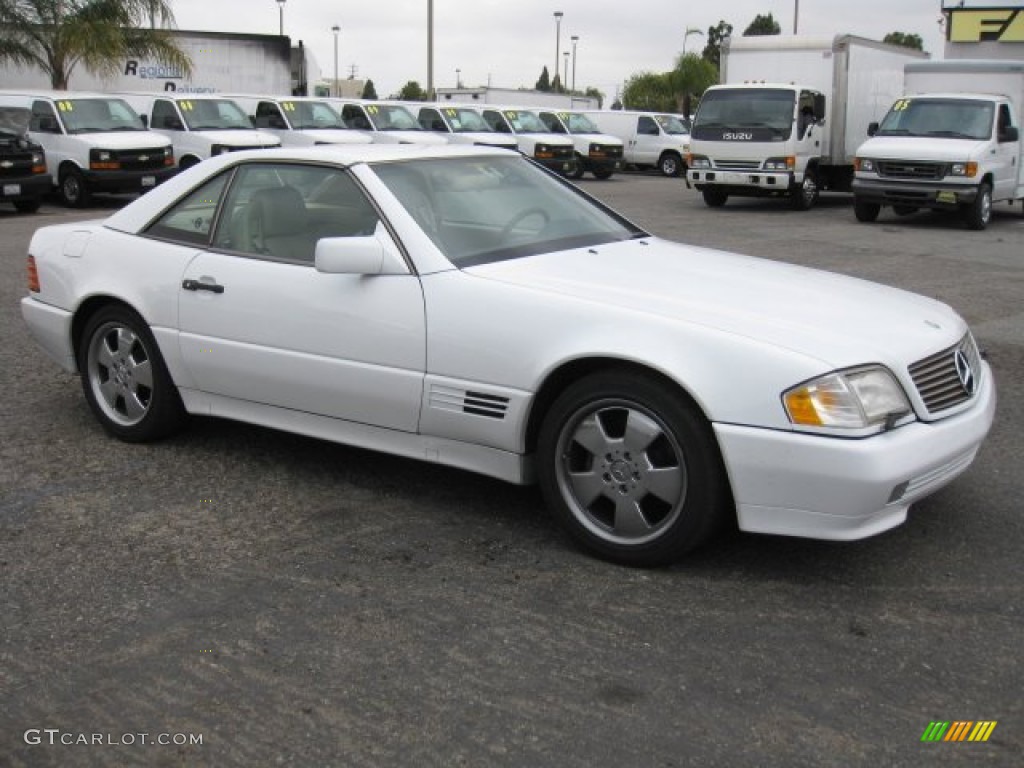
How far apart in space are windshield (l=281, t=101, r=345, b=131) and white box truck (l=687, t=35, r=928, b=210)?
26.9 feet

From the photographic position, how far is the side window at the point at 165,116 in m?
22.4

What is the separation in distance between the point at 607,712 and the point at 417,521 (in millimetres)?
1597

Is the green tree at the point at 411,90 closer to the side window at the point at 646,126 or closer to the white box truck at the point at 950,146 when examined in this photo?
the side window at the point at 646,126

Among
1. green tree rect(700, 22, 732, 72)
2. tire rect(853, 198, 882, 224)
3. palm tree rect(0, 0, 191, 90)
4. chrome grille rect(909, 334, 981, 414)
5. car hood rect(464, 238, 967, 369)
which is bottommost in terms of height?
tire rect(853, 198, 882, 224)

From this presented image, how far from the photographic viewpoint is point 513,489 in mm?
4996

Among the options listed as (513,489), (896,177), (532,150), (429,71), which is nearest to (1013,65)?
(896,177)

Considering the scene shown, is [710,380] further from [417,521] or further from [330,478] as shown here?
[330,478]

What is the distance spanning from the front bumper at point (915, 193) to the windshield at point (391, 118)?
39.9 ft

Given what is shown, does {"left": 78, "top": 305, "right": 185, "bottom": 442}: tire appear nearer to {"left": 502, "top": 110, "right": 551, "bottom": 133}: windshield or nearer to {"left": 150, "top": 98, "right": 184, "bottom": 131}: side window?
{"left": 150, "top": 98, "right": 184, "bottom": 131}: side window

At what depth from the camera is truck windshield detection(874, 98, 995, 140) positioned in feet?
58.5

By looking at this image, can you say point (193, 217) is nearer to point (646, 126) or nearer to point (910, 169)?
point (910, 169)

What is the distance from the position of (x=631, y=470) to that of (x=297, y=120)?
2195 centimetres

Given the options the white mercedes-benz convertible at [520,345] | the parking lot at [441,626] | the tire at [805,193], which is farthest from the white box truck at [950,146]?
the white mercedes-benz convertible at [520,345]

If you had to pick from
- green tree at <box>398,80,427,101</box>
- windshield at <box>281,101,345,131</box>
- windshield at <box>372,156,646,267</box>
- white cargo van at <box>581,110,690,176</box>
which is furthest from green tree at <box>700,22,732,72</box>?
windshield at <box>372,156,646,267</box>
